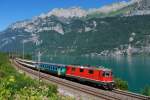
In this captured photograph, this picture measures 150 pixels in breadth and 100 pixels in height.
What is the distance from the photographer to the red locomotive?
171 ft

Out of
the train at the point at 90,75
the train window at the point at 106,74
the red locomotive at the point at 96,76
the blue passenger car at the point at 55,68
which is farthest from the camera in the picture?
the blue passenger car at the point at 55,68

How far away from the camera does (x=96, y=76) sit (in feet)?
176

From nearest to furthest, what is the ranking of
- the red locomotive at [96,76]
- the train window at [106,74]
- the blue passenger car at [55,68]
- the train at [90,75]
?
the red locomotive at [96,76], the train at [90,75], the train window at [106,74], the blue passenger car at [55,68]

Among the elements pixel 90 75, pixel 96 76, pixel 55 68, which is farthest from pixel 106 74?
pixel 55 68

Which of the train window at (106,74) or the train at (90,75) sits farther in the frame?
the train window at (106,74)

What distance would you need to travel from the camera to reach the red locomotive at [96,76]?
5225cm

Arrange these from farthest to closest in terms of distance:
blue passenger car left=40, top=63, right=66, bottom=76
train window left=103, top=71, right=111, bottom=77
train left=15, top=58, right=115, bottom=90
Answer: blue passenger car left=40, top=63, right=66, bottom=76 < train window left=103, top=71, right=111, bottom=77 < train left=15, top=58, right=115, bottom=90

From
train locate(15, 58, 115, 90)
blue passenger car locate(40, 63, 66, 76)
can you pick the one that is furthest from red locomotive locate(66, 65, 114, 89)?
blue passenger car locate(40, 63, 66, 76)

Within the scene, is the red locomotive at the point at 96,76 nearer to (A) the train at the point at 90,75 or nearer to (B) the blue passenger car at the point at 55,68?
(A) the train at the point at 90,75

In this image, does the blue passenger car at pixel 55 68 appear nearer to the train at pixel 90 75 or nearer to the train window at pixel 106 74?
the train at pixel 90 75

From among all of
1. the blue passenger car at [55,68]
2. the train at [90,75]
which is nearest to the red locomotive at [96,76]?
the train at [90,75]

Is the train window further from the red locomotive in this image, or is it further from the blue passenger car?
the blue passenger car

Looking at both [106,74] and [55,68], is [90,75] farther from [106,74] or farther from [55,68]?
[55,68]

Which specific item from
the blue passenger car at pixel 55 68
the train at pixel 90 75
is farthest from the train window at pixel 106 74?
the blue passenger car at pixel 55 68
